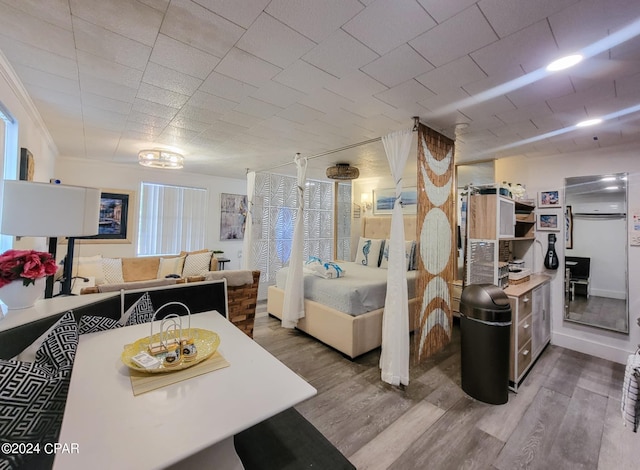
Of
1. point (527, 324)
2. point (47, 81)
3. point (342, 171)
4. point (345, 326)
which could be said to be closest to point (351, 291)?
point (345, 326)

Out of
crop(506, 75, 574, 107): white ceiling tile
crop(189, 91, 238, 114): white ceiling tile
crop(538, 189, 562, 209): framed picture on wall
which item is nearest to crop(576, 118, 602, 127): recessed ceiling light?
crop(506, 75, 574, 107): white ceiling tile

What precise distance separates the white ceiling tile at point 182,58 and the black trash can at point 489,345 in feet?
8.65

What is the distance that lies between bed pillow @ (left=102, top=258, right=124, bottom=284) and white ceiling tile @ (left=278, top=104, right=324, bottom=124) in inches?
137

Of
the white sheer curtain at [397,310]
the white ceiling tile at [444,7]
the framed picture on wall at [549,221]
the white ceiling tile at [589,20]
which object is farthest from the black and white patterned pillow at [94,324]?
the framed picture on wall at [549,221]

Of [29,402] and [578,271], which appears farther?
[578,271]

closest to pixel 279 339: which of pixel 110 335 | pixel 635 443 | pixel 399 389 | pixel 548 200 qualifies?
pixel 399 389

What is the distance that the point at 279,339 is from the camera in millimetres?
3443

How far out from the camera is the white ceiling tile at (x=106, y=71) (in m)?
1.64

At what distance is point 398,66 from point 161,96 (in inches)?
69.4

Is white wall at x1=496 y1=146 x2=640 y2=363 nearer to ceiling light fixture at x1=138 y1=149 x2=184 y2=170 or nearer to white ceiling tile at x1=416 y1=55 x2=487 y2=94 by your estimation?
white ceiling tile at x1=416 y1=55 x2=487 y2=94

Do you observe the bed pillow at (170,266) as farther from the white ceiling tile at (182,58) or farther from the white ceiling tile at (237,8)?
the white ceiling tile at (237,8)

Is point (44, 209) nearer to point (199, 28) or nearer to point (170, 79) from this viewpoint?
point (170, 79)

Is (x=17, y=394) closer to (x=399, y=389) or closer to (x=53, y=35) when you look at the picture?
(x=53, y=35)

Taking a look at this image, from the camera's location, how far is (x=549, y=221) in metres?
3.41
